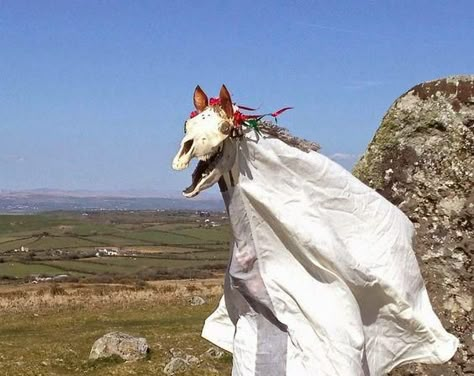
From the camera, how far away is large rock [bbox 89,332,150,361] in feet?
57.6

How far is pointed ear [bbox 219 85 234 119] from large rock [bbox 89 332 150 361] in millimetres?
12383

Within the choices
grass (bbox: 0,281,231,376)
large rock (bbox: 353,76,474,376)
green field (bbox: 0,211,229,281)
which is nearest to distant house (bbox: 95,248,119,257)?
green field (bbox: 0,211,229,281)

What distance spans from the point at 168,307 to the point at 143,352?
1330 centimetres

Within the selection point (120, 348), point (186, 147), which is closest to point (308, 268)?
point (186, 147)

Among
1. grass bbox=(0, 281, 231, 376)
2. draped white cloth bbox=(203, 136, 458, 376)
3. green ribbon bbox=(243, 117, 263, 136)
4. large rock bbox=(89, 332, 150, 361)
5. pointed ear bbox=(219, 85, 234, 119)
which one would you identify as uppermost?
pointed ear bbox=(219, 85, 234, 119)

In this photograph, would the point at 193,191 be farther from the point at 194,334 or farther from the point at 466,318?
the point at 194,334

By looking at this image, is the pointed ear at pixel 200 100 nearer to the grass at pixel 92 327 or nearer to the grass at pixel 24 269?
the grass at pixel 92 327

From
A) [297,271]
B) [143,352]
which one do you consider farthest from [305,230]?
[143,352]

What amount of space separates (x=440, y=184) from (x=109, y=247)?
8745cm

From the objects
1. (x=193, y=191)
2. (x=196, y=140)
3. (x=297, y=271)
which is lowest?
(x=297, y=271)

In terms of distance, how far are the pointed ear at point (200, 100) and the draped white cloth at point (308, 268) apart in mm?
446

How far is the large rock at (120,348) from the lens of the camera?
57.6ft

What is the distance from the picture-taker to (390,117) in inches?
340

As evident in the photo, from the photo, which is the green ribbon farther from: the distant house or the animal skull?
the distant house
